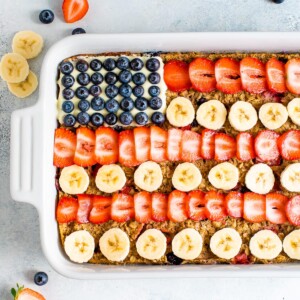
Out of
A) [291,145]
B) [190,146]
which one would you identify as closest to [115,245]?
[190,146]

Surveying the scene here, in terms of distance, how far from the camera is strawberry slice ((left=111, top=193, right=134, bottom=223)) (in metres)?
2.62

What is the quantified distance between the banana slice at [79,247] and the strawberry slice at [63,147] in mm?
292

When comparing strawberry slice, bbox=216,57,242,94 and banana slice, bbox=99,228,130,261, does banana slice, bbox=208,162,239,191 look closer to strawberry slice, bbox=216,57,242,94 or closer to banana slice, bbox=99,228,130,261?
strawberry slice, bbox=216,57,242,94

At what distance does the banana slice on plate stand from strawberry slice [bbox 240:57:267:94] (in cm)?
13

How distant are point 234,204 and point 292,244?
28 cm

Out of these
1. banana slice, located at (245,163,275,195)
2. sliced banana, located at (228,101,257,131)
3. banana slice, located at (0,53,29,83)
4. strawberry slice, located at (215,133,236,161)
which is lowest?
banana slice, located at (245,163,275,195)

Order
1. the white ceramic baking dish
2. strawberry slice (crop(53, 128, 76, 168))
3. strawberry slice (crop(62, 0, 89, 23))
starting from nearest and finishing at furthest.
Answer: the white ceramic baking dish
strawberry slice (crop(53, 128, 76, 168))
strawberry slice (crop(62, 0, 89, 23))

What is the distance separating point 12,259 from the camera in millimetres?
2832

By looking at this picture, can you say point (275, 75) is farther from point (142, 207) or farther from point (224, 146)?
point (142, 207)

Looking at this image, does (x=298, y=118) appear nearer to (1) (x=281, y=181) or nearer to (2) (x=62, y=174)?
(1) (x=281, y=181)

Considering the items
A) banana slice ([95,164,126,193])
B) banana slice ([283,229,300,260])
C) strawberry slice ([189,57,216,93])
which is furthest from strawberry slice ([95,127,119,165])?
banana slice ([283,229,300,260])

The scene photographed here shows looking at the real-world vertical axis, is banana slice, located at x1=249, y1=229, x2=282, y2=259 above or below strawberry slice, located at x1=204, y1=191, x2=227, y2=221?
below

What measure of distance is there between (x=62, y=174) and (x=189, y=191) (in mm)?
515

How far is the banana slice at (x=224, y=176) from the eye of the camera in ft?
8.60
